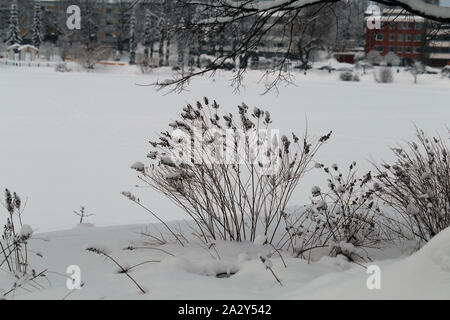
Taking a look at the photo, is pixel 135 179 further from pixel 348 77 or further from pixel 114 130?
pixel 348 77

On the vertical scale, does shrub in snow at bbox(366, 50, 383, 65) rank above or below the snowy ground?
above

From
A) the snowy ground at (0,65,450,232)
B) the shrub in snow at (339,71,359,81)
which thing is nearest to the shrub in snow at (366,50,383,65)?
the shrub in snow at (339,71,359,81)

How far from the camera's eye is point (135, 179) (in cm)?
1055

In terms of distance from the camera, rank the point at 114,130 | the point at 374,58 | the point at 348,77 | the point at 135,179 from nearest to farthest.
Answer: the point at 135,179, the point at 114,130, the point at 348,77, the point at 374,58

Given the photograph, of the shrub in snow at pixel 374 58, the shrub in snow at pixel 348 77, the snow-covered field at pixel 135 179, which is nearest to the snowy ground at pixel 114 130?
the snow-covered field at pixel 135 179

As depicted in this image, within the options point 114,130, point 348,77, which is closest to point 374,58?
point 348,77

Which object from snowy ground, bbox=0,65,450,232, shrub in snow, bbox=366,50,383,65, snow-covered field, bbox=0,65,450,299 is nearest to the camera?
snow-covered field, bbox=0,65,450,299

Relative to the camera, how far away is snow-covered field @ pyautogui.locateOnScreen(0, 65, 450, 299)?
10.5ft

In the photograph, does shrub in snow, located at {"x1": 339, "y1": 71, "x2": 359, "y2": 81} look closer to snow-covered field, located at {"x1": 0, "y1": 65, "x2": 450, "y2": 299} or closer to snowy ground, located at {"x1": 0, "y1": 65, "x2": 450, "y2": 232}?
snowy ground, located at {"x1": 0, "y1": 65, "x2": 450, "y2": 232}

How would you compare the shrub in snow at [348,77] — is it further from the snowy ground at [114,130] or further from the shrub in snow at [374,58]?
the shrub in snow at [374,58]

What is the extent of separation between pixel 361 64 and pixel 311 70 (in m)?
7.97

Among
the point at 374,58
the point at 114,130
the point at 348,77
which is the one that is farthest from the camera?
the point at 374,58

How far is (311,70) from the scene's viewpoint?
2078 inches
